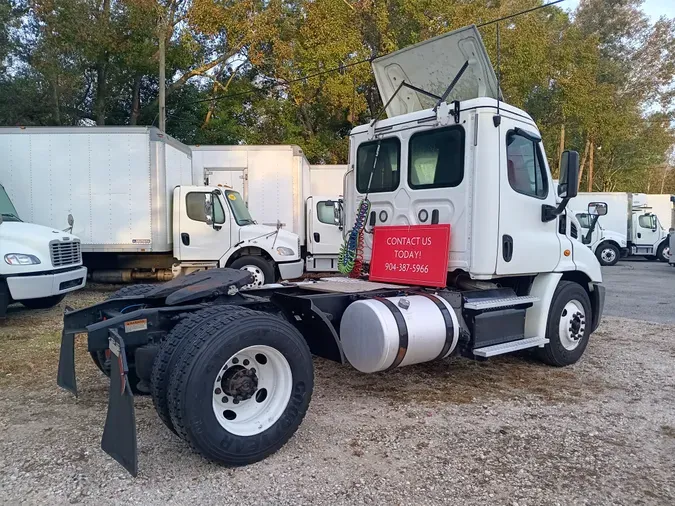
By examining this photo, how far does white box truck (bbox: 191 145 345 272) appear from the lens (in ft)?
46.3

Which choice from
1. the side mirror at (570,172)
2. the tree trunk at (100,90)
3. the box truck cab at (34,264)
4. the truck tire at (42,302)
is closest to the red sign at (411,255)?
the side mirror at (570,172)

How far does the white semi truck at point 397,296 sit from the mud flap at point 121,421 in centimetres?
1

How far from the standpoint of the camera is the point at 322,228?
47.7 feet

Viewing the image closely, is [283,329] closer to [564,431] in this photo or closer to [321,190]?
[564,431]

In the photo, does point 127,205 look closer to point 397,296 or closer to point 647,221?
point 397,296

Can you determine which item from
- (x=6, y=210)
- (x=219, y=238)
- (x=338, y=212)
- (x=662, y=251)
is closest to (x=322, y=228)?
(x=338, y=212)

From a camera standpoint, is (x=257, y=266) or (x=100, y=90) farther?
(x=100, y=90)

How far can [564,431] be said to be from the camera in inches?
177

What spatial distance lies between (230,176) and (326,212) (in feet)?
8.36

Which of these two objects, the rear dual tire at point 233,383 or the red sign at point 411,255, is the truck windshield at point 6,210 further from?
the rear dual tire at point 233,383

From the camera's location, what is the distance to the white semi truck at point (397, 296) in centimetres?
370

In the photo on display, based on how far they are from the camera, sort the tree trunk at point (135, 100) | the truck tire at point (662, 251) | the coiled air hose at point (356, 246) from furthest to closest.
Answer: the tree trunk at point (135, 100) < the truck tire at point (662, 251) < the coiled air hose at point (356, 246)

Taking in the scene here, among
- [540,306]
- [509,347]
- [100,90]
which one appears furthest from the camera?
[100,90]

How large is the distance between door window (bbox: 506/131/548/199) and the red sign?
35.1 inches
